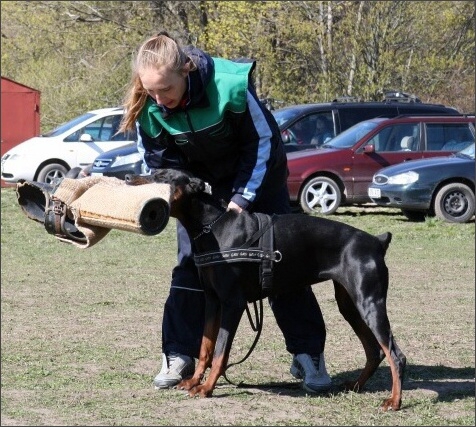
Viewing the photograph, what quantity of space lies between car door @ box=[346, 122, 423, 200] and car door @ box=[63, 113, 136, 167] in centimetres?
595

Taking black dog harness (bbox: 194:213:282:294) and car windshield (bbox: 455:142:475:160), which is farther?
car windshield (bbox: 455:142:475:160)

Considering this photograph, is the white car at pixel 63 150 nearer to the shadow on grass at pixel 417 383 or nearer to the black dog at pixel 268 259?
the shadow on grass at pixel 417 383

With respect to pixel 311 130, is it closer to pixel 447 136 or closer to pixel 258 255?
pixel 447 136

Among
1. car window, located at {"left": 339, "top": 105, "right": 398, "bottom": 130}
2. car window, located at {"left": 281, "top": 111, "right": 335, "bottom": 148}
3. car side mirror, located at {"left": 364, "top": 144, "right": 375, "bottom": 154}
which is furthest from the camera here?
car window, located at {"left": 339, "top": 105, "right": 398, "bottom": 130}

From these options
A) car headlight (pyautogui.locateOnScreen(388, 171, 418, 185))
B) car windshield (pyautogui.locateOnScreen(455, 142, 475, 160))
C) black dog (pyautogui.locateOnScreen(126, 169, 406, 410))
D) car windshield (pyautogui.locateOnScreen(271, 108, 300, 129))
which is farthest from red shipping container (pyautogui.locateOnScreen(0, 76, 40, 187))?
black dog (pyautogui.locateOnScreen(126, 169, 406, 410))

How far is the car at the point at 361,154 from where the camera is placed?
59.2ft

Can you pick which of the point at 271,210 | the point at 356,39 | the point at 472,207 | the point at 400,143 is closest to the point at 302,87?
the point at 356,39

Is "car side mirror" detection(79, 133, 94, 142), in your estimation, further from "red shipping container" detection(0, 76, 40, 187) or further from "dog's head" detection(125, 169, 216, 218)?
"dog's head" detection(125, 169, 216, 218)

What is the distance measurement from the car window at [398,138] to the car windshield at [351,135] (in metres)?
0.23

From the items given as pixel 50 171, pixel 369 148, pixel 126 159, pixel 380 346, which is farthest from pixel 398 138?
pixel 380 346

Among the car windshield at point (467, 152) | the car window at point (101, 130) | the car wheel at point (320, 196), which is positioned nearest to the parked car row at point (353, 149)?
the car wheel at point (320, 196)

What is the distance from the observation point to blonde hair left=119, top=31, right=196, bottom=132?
5250 millimetres

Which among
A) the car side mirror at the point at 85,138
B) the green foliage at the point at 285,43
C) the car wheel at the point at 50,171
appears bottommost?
the car wheel at the point at 50,171

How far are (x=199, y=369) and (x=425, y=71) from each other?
931 inches
